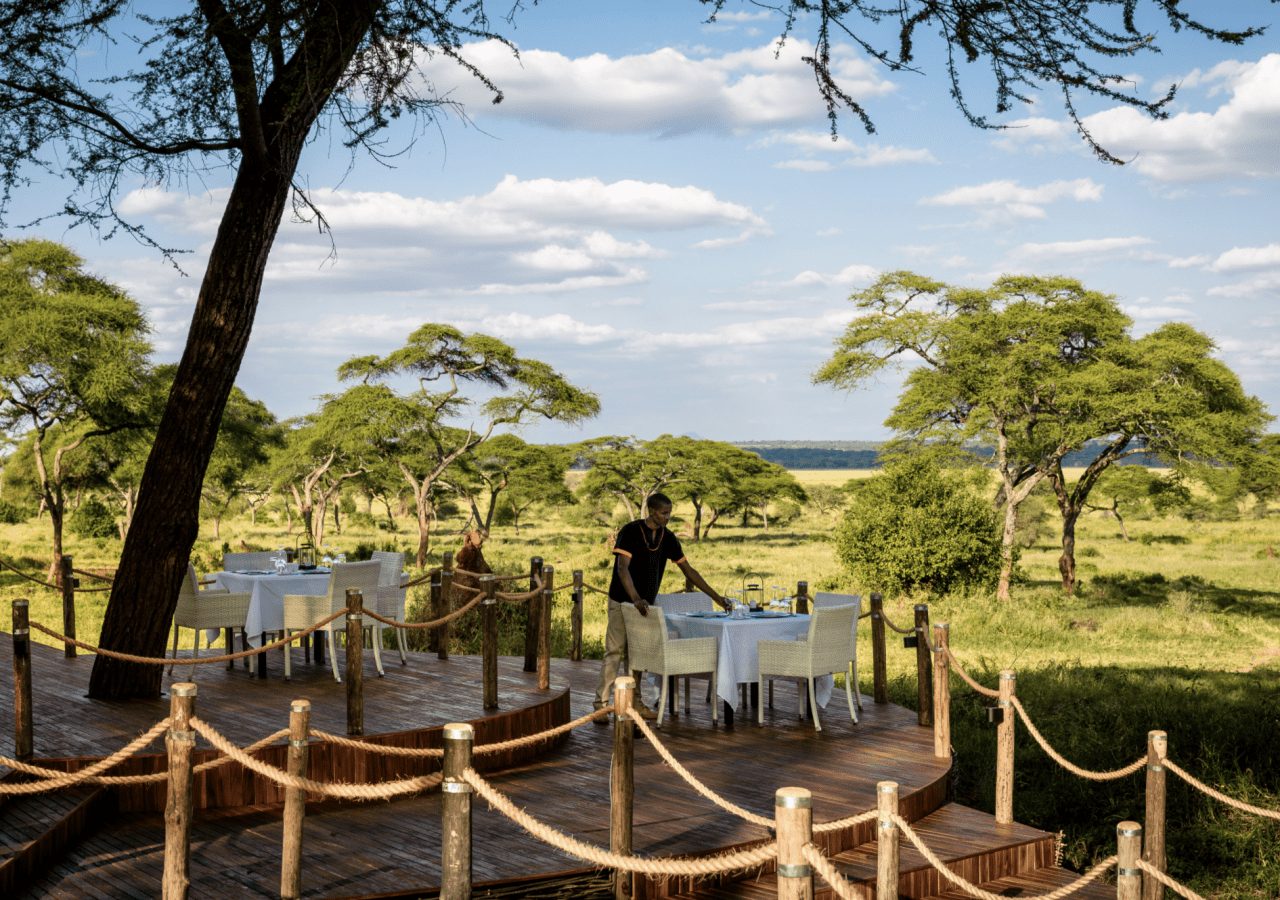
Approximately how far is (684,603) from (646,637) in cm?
132

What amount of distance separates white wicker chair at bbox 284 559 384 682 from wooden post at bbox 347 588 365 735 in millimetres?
2177

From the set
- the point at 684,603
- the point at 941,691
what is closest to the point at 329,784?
the point at 941,691

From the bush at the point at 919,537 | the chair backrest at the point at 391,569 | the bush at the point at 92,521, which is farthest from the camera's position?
the bush at the point at 92,521

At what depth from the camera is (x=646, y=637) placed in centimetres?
871

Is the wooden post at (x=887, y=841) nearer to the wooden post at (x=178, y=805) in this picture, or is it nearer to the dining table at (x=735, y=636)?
the wooden post at (x=178, y=805)

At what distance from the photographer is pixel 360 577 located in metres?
9.81

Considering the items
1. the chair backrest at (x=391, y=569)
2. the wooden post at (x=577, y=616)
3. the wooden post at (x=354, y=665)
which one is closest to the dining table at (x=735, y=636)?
the wooden post at (x=577, y=616)

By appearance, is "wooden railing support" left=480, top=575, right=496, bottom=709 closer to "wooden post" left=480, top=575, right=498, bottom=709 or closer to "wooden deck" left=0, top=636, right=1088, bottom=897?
"wooden post" left=480, top=575, right=498, bottom=709

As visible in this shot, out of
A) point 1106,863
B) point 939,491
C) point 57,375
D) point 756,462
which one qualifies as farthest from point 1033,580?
point 1106,863

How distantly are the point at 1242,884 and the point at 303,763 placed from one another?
20.8 feet

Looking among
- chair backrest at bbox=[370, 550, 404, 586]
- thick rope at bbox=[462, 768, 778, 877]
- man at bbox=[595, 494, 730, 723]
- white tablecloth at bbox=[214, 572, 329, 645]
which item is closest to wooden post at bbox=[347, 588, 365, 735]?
man at bbox=[595, 494, 730, 723]

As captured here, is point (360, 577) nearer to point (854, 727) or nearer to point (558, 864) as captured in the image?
point (854, 727)

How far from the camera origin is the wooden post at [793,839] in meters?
3.51

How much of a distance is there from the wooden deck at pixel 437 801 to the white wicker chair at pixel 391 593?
666 mm
